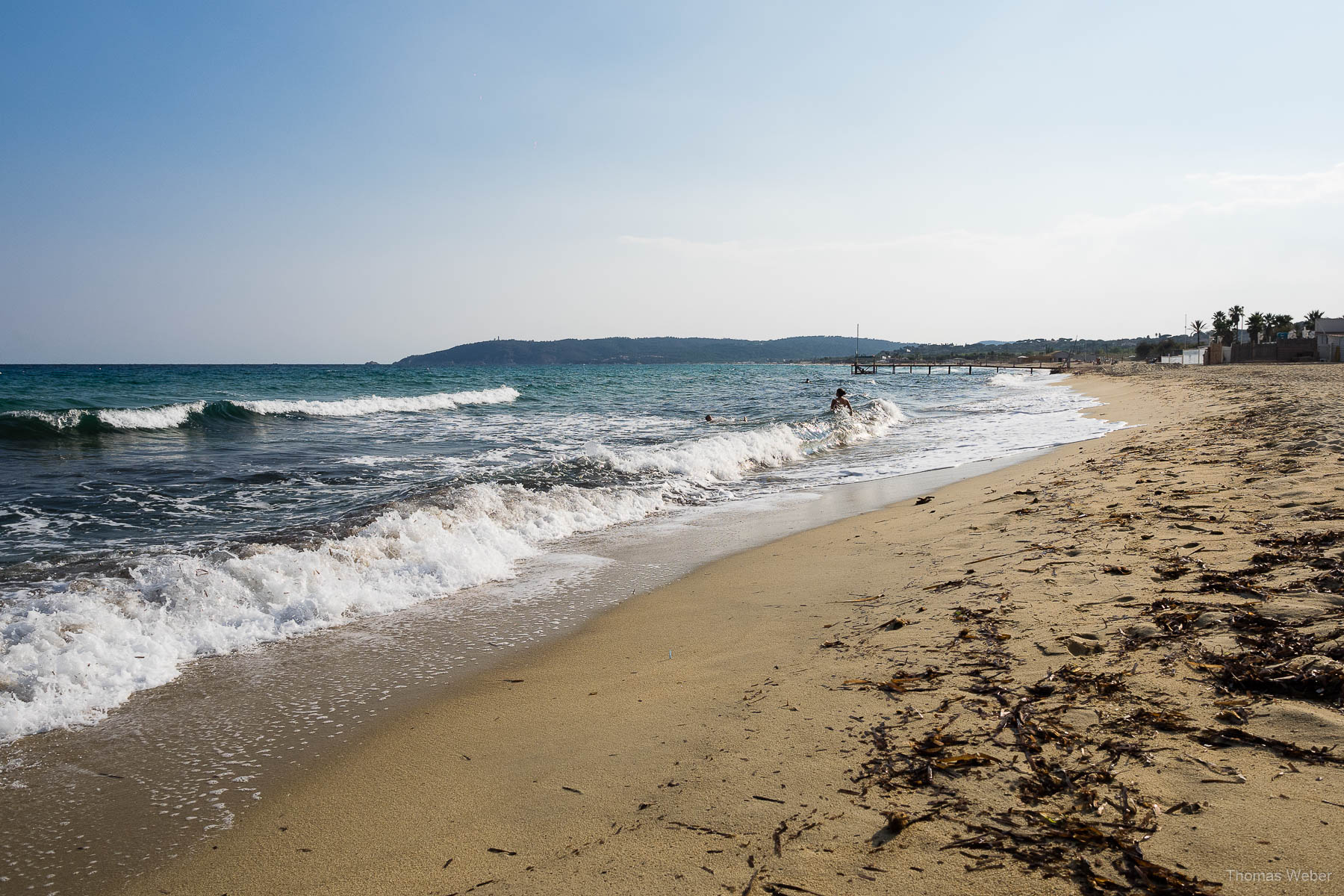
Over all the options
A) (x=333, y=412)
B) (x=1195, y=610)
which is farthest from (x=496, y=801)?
(x=333, y=412)

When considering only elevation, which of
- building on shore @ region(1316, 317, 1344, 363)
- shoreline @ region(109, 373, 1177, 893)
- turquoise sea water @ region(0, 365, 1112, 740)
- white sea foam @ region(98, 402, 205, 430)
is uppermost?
building on shore @ region(1316, 317, 1344, 363)

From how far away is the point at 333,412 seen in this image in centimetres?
2686

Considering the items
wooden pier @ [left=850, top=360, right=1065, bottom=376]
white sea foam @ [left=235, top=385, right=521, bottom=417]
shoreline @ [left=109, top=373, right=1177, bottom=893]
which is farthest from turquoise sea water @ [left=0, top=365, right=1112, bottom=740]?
wooden pier @ [left=850, top=360, right=1065, bottom=376]

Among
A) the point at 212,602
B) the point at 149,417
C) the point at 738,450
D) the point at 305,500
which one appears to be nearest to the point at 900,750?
the point at 212,602

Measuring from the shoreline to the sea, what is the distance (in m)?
0.19

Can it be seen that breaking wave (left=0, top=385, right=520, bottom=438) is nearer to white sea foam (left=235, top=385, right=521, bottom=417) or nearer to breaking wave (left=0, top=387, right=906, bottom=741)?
white sea foam (left=235, top=385, right=521, bottom=417)

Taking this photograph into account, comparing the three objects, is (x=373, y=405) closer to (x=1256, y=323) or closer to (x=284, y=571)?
(x=284, y=571)

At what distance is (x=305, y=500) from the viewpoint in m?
9.27

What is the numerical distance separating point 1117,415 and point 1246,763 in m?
20.7

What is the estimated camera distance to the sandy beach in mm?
2006

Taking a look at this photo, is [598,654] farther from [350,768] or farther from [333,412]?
[333,412]

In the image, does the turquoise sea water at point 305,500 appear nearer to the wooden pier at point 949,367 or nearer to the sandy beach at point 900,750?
the sandy beach at point 900,750

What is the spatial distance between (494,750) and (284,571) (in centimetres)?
352

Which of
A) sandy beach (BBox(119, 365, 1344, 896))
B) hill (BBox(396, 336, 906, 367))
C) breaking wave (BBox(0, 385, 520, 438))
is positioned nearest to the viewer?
sandy beach (BBox(119, 365, 1344, 896))
